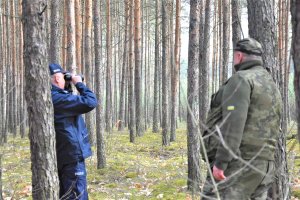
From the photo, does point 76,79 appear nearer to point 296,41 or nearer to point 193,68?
point 193,68

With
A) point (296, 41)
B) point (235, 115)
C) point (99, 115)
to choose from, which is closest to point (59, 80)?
point (235, 115)

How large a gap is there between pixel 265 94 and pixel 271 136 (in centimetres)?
38

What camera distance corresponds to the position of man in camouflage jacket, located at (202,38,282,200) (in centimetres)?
332

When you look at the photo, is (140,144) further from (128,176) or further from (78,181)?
(78,181)

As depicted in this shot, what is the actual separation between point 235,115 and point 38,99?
6.36 ft

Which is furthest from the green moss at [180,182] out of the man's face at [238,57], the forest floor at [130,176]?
the man's face at [238,57]

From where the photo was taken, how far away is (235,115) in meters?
3.30

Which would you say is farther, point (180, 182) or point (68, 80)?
point (180, 182)

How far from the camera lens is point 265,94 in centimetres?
344

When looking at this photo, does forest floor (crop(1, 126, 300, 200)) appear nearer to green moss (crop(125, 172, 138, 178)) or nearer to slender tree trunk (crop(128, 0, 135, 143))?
green moss (crop(125, 172, 138, 178))

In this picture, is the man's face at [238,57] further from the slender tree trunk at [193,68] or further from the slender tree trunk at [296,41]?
the slender tree trunk at [193,68]

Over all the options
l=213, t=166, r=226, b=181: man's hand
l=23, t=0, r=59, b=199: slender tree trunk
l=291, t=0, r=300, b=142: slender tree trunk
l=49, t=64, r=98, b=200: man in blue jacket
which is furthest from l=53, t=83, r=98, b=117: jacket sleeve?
l=291, t=0, r=300, b=142: slender tree trunk

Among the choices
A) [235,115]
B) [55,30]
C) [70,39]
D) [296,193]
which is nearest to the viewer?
[235,115]

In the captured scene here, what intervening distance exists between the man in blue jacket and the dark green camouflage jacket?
168 centimetres
